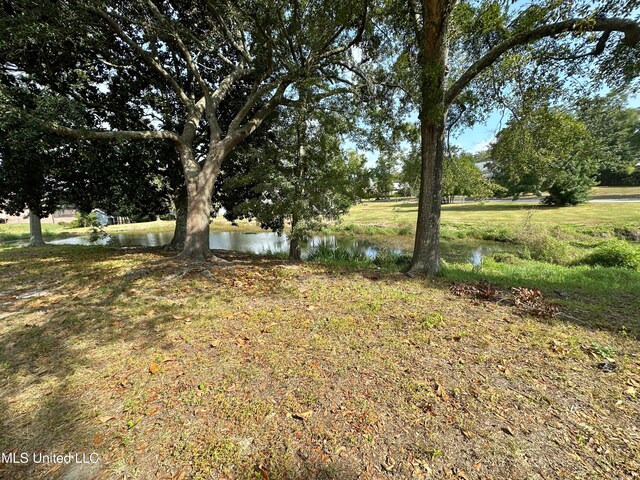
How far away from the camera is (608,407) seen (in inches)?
76.3

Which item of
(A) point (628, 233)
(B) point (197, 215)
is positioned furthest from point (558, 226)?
(B) point (197, 215)

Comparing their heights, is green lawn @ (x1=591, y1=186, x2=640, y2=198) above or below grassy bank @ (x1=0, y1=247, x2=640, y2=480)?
above

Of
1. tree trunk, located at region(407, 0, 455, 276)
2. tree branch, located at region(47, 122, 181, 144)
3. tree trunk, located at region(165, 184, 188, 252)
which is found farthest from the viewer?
tree trunk, located at region(165, 184, 188, 252)

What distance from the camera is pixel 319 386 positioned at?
2.15 meters

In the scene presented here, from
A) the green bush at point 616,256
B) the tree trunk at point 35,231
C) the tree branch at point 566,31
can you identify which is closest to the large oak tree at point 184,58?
the tree branch at point 566,31

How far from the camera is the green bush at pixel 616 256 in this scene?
27.2 ft

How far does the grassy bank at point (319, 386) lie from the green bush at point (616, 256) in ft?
22.6

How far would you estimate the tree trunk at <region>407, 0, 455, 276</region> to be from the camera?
4.62 metres

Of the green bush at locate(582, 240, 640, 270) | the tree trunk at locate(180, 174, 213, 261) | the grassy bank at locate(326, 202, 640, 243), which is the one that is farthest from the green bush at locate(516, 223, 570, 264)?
the tree trunk at locate(180, 174, 213, 261)

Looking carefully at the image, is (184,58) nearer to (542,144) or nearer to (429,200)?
(429,200)

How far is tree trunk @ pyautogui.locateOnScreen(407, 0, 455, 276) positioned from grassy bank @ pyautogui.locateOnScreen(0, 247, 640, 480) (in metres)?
1.88

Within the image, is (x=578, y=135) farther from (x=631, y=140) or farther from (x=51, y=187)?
(x=631, y=140)

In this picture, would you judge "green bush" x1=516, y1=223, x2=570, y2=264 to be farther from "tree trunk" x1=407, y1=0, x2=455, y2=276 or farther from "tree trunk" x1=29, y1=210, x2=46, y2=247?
"tree trunk" x1=29, y1=210, x2=46, y2=247

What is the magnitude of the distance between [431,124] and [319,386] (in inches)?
202
